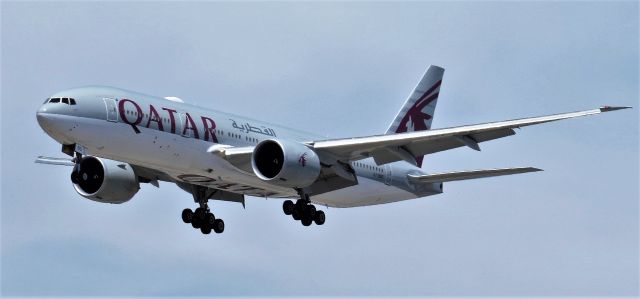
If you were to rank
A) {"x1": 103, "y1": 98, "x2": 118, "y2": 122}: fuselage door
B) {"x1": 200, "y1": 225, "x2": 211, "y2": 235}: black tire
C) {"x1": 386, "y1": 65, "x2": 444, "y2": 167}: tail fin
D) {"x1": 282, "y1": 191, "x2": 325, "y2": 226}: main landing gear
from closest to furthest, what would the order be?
{"x1": 103, "y1": 98, "x2": 118, "y2": 122}: fuselage door < {"x1": 282, "y1": 191, "x2": 325, "y2": 226}: main landing gear < {"x1": 200, "y1": 225, "x2": 211, "y2": 235}: black tire < {"x1": 386, "y1": 65, "x2": 444, "y2": 167}: tail fin

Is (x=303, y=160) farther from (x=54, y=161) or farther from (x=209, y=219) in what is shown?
(x=54, y=161)

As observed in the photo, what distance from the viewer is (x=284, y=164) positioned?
43625mm

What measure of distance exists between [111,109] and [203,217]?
9.43 metres

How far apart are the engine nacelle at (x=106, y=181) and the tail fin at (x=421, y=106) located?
12.4 metres

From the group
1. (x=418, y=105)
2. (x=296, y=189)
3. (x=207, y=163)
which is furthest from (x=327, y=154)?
(x=418, y=105)

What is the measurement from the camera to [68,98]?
4112 cm

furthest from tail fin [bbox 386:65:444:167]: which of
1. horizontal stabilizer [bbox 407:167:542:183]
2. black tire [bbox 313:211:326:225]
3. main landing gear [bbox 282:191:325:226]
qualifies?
main landing gear [bbox 282:191:325:226]

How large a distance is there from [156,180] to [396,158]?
9.22m

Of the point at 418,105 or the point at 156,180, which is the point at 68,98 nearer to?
the point at 156,180

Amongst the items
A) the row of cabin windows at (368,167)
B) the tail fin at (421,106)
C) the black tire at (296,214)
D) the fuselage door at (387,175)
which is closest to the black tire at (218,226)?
the black tire at (296,214)

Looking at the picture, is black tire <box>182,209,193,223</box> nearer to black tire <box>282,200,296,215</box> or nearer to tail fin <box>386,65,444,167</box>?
black tire <box>282,200,296,215</box>

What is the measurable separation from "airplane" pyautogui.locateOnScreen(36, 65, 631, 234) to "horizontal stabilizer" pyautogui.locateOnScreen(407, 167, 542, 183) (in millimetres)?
45

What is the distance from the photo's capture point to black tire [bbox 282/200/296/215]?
4748 centimetres

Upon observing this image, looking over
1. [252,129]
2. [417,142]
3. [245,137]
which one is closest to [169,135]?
[245,137]
